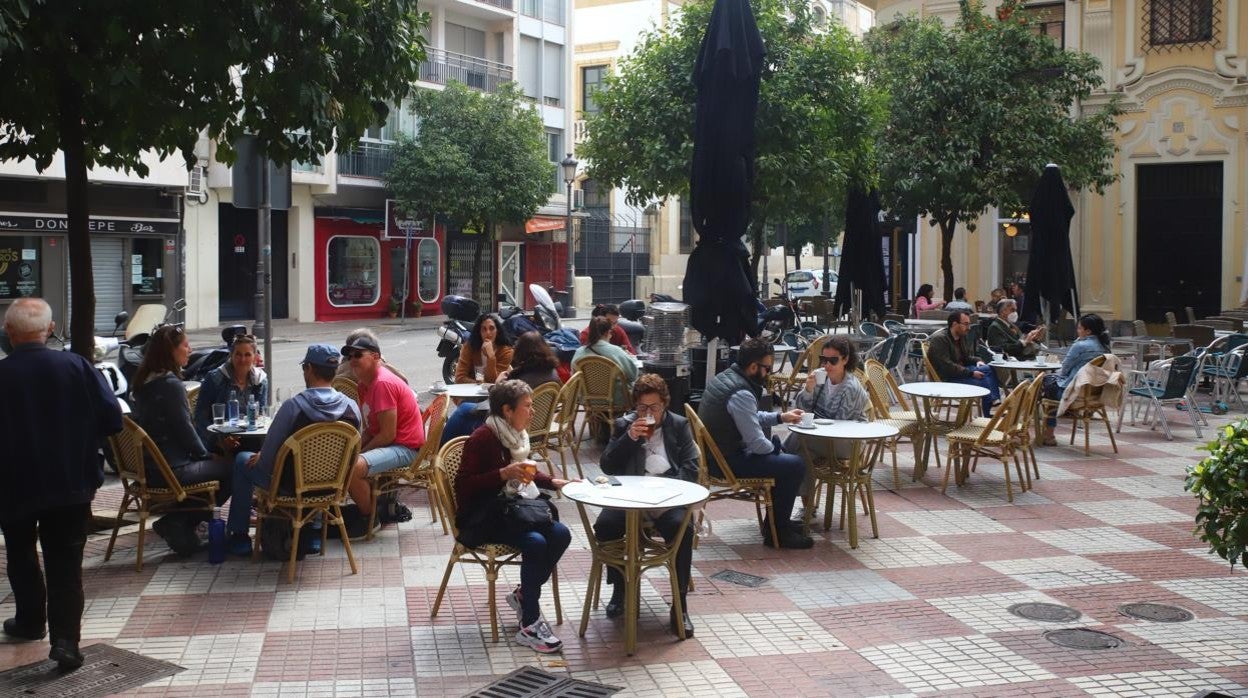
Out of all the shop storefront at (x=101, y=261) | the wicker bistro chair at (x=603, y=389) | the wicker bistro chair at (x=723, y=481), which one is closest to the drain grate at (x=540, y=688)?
the wicker bistro chair at (x=723, y=481)

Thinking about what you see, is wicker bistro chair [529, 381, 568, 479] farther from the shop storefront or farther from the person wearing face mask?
the shop storefront

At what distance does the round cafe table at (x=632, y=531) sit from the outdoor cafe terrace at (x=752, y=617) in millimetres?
220

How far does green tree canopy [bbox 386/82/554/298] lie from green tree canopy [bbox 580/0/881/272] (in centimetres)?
1367

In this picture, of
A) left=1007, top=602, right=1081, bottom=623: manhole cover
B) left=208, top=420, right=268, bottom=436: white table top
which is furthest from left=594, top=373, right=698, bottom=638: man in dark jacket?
left=208, top=420, right=268, bottom=436: white table top

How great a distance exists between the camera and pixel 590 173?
2300cm

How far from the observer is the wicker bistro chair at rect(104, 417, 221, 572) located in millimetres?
7445

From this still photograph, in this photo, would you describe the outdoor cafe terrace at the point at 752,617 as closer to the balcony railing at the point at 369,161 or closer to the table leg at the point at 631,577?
the table leg at the point at 631,577

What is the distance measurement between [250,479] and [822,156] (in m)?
14.0

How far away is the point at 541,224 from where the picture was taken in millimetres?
42156

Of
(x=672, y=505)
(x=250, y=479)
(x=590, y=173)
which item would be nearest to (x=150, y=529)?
(x=250, y=479)

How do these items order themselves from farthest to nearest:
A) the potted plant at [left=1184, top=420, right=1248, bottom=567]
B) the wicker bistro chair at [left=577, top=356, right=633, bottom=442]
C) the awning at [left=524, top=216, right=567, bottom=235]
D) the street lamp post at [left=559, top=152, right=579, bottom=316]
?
the awning at [left=524, top=216, right=567, bottom=235], the street lamp post at [left=559, top=152, right=579, bottom=316], the wicker bistro chair at [left=577, top=356, right=633, bottom=442], the potted plant at [left=1184, top=420, right=1248, bottom=567]

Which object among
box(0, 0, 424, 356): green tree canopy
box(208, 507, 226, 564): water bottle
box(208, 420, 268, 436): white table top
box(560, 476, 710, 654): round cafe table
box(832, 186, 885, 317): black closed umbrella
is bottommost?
box(208, 507, 226, 564): water bottle

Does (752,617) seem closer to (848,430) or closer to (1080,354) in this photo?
(848,430)

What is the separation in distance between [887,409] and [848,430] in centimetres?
238
